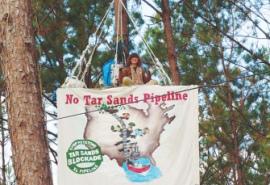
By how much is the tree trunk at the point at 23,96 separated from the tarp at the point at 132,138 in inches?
35.4

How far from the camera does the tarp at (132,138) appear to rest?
4.24m

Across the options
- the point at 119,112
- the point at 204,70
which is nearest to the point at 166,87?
the point at 119,112

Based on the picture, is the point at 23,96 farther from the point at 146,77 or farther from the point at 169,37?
the point at 169,37

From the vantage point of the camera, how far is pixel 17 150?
3.30 m

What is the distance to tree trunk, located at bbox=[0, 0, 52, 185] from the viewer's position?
328cm

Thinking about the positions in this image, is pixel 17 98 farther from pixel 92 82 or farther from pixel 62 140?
pixel 92 82

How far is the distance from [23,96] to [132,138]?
109 centimetres

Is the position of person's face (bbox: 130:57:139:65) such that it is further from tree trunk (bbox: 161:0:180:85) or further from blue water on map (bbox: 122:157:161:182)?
tree trunk (bbox: 161:0:180:85)

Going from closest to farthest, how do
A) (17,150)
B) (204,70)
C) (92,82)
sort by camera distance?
(17,150), (92,82), (204,70)

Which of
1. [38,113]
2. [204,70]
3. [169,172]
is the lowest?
[169,172]

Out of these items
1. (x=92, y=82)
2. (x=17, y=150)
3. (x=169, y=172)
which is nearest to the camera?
(x=17, y=150)

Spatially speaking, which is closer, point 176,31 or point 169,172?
point 169,172

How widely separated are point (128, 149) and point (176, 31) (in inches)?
238

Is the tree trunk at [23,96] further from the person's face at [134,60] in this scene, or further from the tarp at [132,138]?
the person's face at [134,60]
